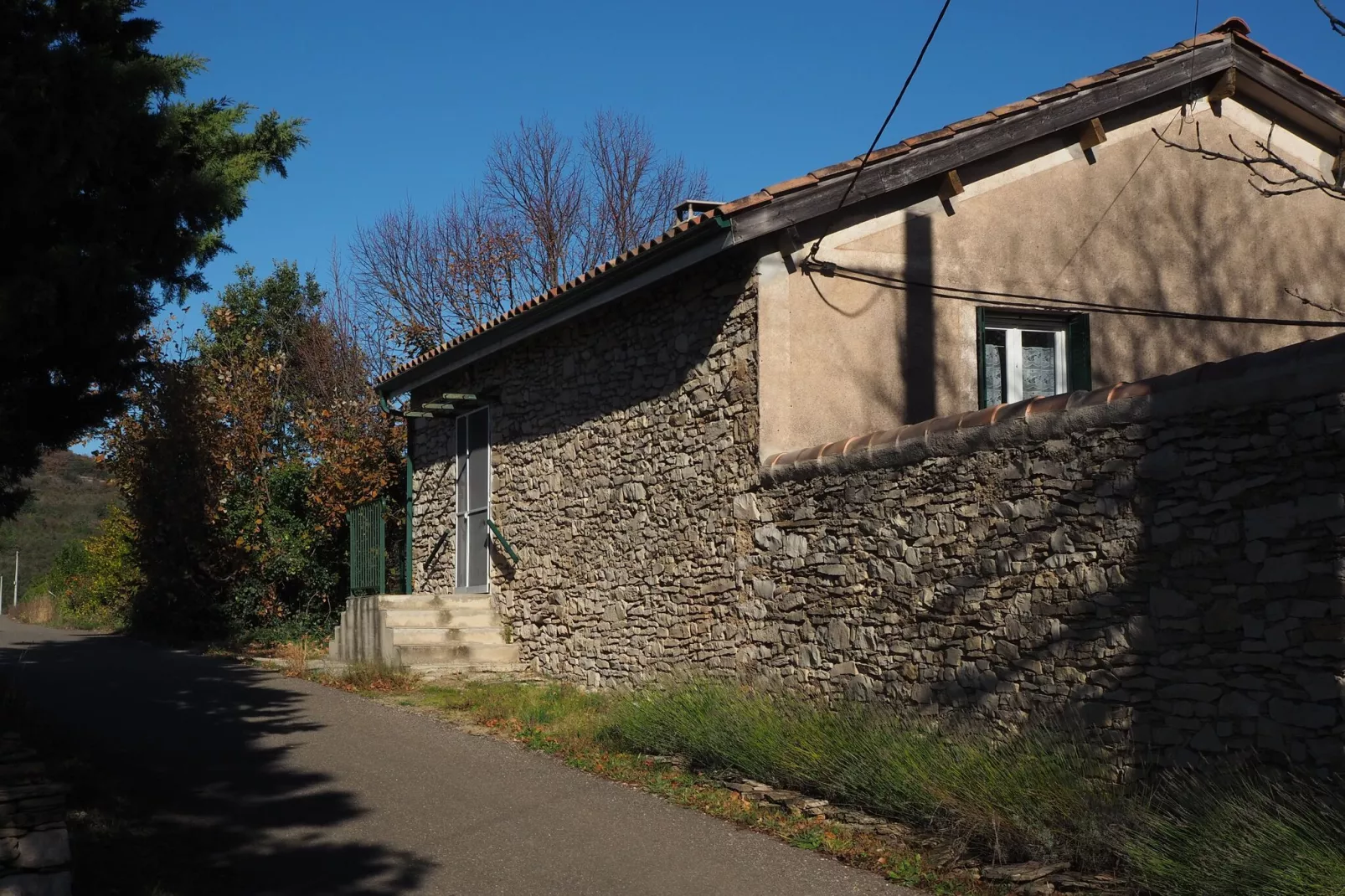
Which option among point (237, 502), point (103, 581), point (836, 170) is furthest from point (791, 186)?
point (103, 581)

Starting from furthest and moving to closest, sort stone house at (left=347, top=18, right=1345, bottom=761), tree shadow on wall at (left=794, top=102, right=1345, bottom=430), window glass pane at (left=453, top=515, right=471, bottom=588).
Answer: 1. window glass pane at (left=453, top=515, right=471, bottom=588)
2. tree shadow on wall at (left=794, top=102, right=1345, bottom=430)
3. stone house at (left=347, top=18, right=1345, bottom=761)

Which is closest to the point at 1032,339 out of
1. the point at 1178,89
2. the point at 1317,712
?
the point at 1178,89

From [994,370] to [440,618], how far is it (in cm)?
701

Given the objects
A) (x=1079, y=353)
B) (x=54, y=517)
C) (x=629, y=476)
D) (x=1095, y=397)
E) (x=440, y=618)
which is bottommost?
(x=440, y=618)

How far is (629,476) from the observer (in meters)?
11.9

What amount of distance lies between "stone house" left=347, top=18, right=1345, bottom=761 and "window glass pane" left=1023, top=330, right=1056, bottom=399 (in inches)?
1.2

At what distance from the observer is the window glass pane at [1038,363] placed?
11219mm

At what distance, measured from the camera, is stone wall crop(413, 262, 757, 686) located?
10453 mm

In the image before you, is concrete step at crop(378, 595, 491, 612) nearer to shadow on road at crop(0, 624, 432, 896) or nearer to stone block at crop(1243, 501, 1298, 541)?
shadow on road at crop(0, 624, 432, 896)

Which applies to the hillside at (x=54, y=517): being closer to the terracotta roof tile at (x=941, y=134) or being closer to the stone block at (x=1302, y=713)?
the terracotta roof tile at (x=941, y=134)

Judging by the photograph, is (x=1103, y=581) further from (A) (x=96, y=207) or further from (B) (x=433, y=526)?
(B) (x=433, y=526)

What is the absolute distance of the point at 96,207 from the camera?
26.0 ft

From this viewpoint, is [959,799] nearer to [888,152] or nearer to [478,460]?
[888,152]

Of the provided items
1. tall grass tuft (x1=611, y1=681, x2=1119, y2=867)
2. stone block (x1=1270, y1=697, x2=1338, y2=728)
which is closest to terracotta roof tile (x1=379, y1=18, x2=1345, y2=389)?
tall grass tuft (x1=611, y1=681, x2=1119, y2=867)
